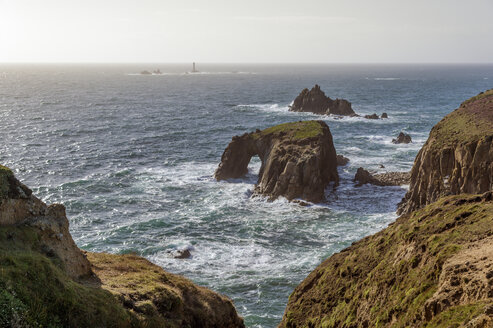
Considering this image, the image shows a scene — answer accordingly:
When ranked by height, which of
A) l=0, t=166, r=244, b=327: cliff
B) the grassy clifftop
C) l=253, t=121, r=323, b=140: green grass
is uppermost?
the grassy clifftop

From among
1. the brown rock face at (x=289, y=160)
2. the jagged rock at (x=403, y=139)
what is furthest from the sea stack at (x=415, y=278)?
the jagged rock at (x=403, y=139)

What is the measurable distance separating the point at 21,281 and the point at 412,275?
58.3ft

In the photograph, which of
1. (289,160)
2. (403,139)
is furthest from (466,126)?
(403,139)

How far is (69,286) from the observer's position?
19984 mm

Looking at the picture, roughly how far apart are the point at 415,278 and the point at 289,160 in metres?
41.6

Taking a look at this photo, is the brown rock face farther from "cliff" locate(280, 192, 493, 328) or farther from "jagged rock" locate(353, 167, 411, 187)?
"cliff" locate(280, 192, 493, 328)

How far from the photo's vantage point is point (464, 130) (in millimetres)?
51188

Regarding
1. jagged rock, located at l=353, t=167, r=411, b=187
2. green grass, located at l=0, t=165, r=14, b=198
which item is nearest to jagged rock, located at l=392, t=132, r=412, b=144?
Result: jagged rock, located at l=353, t=167, r=411, b=187

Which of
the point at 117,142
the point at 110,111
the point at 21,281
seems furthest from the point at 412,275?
the point at 110,111

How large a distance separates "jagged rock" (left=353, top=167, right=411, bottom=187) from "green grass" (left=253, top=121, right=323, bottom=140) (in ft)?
29.6

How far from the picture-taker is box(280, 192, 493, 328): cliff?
1655cm

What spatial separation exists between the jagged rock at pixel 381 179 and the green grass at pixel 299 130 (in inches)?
355

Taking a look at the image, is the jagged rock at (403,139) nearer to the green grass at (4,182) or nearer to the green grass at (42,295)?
the green grass at (42,295)

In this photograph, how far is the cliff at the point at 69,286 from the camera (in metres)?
18.2
